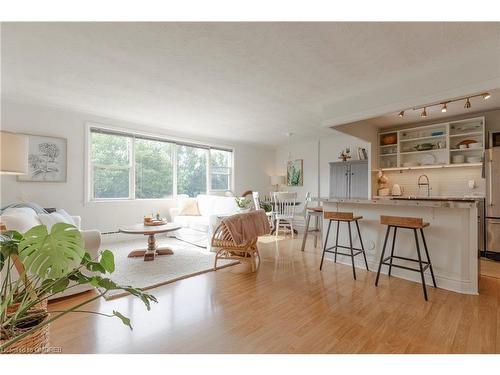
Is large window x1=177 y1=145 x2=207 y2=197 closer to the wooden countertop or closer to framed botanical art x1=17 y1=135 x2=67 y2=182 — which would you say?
framed botanical art x1=17 y1=135 x2=67 y2=182

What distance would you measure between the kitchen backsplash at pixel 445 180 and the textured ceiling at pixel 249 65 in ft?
8.23

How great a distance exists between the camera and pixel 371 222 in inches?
130

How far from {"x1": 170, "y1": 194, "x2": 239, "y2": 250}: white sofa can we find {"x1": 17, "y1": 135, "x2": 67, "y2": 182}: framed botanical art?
207 centimetres

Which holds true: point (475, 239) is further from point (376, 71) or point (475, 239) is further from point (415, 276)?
point (376, 71)

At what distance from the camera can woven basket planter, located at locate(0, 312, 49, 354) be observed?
36.6 inches

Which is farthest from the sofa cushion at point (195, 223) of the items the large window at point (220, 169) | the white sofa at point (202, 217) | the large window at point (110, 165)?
the large window at point (220, 169)

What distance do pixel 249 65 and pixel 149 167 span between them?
3.54 metres

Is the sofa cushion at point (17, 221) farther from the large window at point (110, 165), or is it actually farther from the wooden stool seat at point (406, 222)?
the wooden stool seat at point (406, 222)

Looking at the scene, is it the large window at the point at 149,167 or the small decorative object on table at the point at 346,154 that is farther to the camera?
the small decorative object on table at the point at 346,154

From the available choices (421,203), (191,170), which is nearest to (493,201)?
(421,203)

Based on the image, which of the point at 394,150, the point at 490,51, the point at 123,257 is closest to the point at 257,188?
the point at 394,150

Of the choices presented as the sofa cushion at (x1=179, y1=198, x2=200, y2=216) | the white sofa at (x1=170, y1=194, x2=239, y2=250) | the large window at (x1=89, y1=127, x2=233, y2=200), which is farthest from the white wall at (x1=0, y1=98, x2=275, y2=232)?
the white sofa at (x1=170, y1=194, x2=239, y2=250)

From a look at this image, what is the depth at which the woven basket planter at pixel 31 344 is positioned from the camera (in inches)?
36.6
